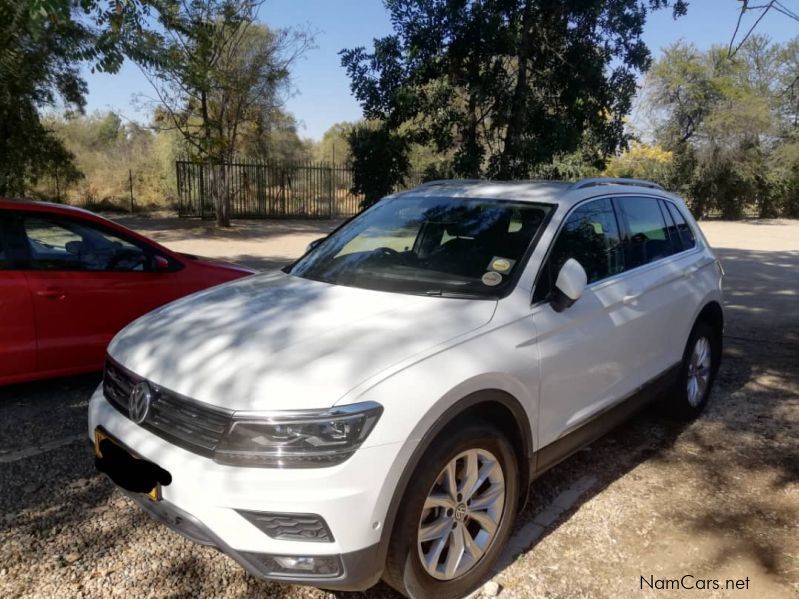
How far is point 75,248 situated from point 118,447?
2.72 meters

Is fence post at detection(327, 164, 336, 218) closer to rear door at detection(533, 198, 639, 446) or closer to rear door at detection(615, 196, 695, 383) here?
rear door at detection(615, 196, 695, 383)

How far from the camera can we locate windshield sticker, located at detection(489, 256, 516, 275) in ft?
10.6

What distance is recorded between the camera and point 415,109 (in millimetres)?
7848

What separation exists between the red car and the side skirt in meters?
3.40

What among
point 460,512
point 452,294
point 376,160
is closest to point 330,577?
point 460,512

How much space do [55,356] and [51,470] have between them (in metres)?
1.16

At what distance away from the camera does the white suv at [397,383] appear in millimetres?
2252

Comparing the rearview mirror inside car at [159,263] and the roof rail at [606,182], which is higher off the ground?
the roof rail at [606,182]

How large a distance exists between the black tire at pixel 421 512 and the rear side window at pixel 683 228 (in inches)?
109

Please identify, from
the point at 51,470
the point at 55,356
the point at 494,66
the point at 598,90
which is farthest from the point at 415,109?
the point at 51,470

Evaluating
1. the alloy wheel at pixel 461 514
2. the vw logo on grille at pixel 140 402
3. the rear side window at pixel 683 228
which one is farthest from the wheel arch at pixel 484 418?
the rear side window at pixel 683 228

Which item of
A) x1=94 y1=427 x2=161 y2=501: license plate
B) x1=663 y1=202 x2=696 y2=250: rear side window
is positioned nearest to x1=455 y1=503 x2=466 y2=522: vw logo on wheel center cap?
x1=94 y1=427 x2=161 y2=501: license plate

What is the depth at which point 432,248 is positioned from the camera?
12.0 ft

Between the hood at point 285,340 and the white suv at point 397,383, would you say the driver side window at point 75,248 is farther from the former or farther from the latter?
the hood at point 285,340
